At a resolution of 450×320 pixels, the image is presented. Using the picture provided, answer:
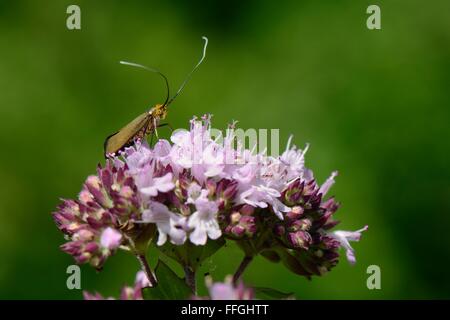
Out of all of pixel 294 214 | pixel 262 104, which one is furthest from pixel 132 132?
pixel 262 104

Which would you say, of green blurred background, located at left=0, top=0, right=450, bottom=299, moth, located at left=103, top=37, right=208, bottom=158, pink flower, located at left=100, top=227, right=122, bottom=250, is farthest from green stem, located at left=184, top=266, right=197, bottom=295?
green blurred background, located at left=0, top=0, right=450, bottom=299

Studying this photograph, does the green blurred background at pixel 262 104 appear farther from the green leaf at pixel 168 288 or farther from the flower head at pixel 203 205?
the green leaf at pixel 168 288

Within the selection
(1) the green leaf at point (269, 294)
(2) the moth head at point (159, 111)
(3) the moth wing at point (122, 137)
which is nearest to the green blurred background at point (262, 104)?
(2) the moth head at point (159, 111)

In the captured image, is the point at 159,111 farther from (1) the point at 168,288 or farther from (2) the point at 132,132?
(1) the point at 168,288

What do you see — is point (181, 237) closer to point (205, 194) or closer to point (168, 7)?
point (205, 194)

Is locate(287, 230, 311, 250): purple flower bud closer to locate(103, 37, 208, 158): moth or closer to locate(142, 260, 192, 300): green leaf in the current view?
locate(142, 260, 192, 300): green leaf
